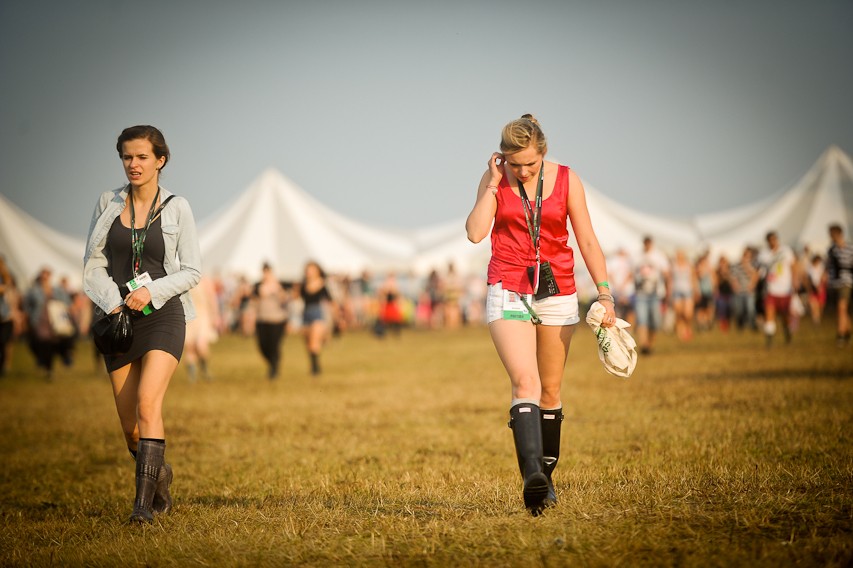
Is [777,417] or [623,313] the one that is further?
[623,313]

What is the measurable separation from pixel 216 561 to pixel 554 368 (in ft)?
6.84

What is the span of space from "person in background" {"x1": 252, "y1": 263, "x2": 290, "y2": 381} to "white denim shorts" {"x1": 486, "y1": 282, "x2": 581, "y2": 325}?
1261cm

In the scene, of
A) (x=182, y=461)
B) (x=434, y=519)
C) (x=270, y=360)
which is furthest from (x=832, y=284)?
(x=434, y=519)

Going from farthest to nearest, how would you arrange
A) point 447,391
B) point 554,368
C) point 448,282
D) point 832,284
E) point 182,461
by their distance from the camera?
point 448,282 → point 832,284 → point 447,391 → point 182,461 → point 554,368

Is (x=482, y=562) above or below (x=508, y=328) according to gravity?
below

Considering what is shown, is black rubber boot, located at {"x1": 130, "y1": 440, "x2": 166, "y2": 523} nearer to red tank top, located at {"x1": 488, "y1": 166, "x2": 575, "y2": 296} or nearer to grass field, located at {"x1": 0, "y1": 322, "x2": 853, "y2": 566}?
grass field, located at {"x1": 0, "y1": 322, "x2": 853, "y2": 566}

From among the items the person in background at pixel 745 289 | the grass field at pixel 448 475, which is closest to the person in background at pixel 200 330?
the grass field at pixel 448 475

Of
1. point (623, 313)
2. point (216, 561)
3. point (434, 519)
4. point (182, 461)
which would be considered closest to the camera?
point (216, 561)

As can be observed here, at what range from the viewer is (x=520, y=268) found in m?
5.06

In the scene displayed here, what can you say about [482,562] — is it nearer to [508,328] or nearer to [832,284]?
[508,328]

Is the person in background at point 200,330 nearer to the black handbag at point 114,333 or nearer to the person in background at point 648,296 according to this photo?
the person in background at point 648,296

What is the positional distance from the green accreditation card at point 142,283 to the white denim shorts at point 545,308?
1.98 m

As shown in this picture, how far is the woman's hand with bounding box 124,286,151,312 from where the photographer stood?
533 cm

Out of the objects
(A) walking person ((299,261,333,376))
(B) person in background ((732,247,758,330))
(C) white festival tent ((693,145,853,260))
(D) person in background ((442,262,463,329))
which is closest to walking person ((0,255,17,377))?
(A) walking person ((299,261,333,376))
